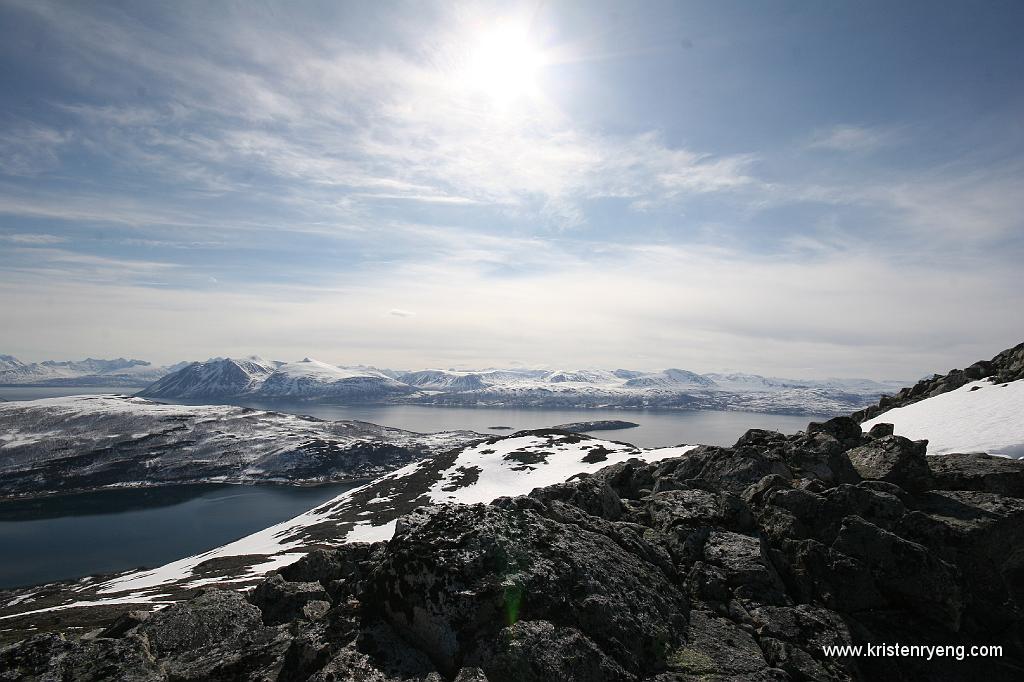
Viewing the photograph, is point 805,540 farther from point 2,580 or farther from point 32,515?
point 32,515

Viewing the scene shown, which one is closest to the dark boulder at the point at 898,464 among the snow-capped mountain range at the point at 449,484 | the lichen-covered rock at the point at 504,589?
the snow-capped mountain range at the point at 449,484

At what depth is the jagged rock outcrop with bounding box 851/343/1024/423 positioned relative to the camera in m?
37.2

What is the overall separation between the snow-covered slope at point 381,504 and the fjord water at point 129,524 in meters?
25.3

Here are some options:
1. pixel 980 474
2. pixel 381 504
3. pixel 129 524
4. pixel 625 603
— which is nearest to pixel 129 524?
pixel 129 524

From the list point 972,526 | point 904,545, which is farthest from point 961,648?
point 972,526

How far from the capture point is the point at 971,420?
92.3 feet

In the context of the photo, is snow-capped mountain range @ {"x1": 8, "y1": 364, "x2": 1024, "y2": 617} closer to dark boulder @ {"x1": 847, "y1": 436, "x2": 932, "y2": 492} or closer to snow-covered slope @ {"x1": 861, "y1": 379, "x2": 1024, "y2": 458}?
snow-covered slope @ {"x1": 861, "y1": 379, "x2": 1024, "y2": 458}

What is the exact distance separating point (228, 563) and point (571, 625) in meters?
70.4

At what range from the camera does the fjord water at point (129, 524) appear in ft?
300

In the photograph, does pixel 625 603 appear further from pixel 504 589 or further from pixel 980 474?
pixel 980 474

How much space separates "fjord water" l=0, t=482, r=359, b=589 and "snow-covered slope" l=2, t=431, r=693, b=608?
2526 centimetres

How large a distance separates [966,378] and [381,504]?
8382 centimetres

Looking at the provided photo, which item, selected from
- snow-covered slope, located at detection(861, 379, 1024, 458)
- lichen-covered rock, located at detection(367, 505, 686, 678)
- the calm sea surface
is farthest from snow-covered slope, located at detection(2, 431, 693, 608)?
lichen-covered rock, located at detection(367, 505, 686, 678)

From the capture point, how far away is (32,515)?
12950 centimetres
